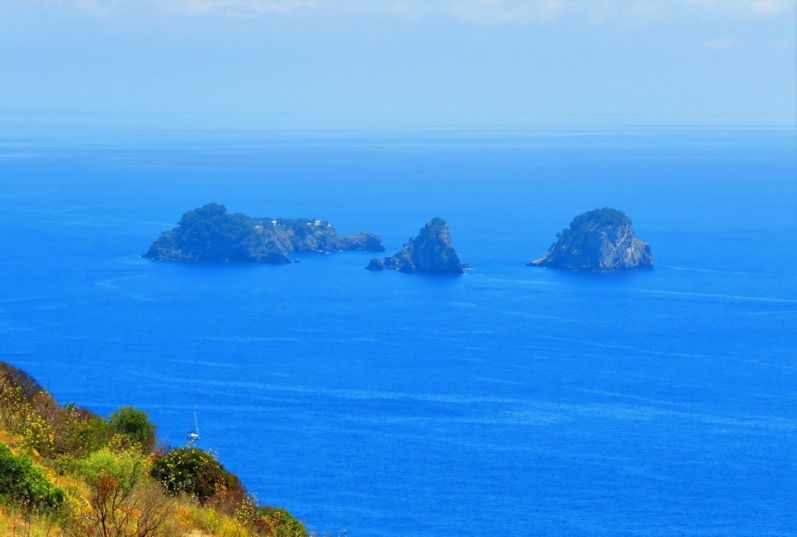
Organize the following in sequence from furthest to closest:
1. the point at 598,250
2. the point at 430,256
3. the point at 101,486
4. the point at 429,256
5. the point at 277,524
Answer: the point at 598,250 < the point at 429,256 < the point at 430,256 < the point at 277,524 < the point at 101,486

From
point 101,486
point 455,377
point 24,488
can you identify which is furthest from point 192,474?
point 455,377

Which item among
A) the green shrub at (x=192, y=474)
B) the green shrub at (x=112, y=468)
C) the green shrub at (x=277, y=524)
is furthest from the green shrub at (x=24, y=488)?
the green shrub at (x=277, y=524)

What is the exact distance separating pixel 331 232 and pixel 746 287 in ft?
195

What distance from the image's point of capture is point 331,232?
548 feet

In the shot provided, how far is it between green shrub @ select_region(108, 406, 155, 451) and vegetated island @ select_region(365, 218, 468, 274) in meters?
116

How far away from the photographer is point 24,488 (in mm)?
16828

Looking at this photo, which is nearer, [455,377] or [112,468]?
[112,468]

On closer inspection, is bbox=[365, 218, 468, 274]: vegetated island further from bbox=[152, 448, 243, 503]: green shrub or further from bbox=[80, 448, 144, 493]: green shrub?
bbox=[80, 448, 144, 493]: green shrub

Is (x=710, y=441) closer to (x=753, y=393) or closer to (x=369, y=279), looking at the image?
(x=753, y=393)

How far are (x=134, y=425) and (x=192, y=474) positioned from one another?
6.62 m

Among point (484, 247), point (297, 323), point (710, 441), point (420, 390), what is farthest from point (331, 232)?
point (710, 441)

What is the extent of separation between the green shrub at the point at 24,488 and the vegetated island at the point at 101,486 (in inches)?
0.6

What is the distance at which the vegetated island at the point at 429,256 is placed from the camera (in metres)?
147

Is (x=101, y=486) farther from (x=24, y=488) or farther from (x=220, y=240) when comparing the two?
(x=220, y=240)
